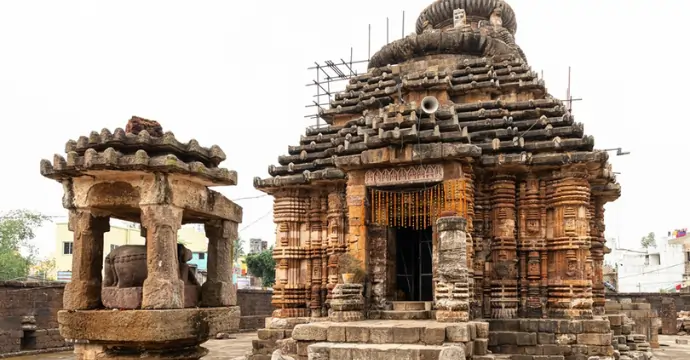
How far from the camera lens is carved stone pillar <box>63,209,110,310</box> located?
6070 mm

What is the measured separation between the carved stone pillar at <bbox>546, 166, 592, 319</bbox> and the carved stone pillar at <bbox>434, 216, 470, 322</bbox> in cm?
262

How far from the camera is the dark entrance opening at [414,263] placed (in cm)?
1503

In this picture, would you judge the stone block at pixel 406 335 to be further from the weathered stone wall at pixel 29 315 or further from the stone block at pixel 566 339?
the weathered stone wall at pixel 29 315

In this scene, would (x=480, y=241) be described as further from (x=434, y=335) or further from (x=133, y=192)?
(x=133, y=192)

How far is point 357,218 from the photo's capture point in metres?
13.1

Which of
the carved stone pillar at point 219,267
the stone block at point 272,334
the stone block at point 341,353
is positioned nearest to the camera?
the carved stone pillar at point 219,267

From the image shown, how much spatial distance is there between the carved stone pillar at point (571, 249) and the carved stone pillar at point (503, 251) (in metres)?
0.74

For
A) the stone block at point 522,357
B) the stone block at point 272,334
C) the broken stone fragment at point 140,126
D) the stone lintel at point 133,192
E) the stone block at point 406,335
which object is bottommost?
the stone block at point 522,357

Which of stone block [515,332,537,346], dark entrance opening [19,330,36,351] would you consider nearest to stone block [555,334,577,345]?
stone block [515,332,537,346]

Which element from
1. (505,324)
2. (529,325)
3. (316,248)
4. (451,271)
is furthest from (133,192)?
(316,248)

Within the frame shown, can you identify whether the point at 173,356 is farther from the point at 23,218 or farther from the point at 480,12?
the point at 23,218

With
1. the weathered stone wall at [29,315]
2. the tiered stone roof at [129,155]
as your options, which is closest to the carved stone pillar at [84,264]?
the tiered stone roof at [129,155]

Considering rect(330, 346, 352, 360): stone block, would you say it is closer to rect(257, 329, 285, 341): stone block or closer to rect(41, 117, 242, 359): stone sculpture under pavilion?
rect(41, 117, 242, 359): stone sculpture under pavilion

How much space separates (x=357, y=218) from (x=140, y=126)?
7386mm
